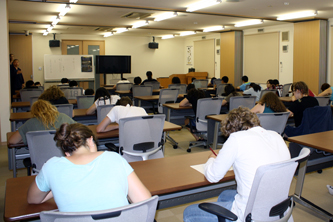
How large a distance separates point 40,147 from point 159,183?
1.37 metres

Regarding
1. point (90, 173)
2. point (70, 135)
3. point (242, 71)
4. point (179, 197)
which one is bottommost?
point (179, 197)

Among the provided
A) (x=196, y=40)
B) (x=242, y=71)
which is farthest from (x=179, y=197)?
(x=196, y=40)

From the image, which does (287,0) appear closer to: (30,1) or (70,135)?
(30,1)

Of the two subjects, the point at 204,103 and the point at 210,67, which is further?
the point at 210,67

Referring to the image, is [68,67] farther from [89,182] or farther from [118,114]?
[89,182]

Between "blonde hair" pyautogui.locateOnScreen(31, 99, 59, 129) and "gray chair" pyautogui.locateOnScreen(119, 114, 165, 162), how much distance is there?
0.70m

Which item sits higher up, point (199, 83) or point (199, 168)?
point (199, 83)

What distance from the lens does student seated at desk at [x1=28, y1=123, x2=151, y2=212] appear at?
1422 millimetres

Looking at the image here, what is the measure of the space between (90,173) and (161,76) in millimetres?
15827

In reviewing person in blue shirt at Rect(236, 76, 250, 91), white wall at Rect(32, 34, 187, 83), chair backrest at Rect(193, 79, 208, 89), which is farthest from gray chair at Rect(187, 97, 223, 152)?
white wall at Rect(32, 34, 187, 83)

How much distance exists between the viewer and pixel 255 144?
1821mm

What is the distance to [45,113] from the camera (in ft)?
10.2

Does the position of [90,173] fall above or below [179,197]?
above

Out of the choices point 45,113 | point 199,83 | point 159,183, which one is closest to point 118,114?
point 45,113
